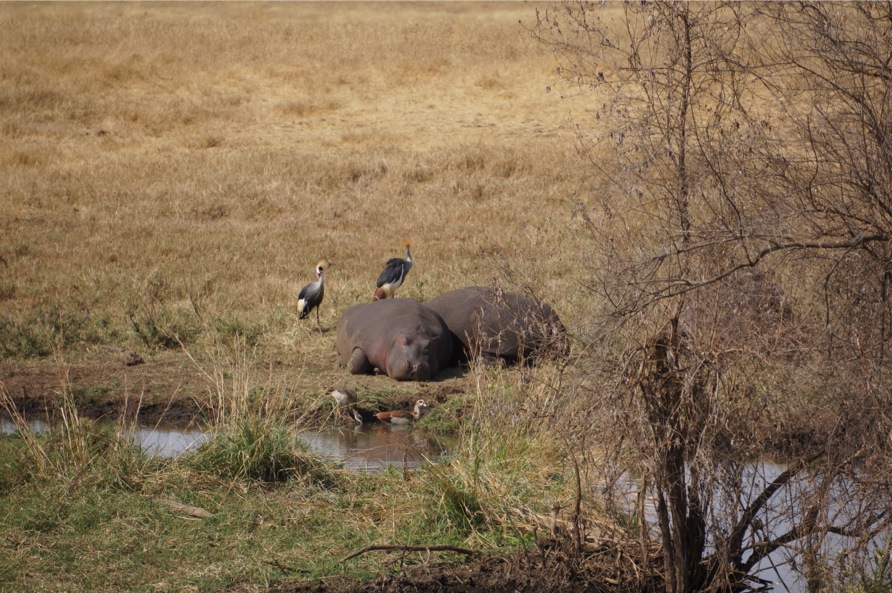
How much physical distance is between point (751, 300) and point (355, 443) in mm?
4089

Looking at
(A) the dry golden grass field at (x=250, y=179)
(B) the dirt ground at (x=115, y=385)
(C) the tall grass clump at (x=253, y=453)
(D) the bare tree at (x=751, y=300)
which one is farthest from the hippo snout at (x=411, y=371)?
(D) the bare tree at (x=751, y=300)

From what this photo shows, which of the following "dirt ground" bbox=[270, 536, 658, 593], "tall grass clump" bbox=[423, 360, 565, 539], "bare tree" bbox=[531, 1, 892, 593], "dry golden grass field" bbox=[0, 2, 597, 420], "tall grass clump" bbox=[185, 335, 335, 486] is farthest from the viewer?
"dry golden grass field" bbox=[0, 2, 597, 420]

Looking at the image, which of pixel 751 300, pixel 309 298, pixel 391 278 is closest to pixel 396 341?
pixel 309 298

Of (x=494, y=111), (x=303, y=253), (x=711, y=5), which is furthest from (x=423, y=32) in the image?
(x=711, y=5)

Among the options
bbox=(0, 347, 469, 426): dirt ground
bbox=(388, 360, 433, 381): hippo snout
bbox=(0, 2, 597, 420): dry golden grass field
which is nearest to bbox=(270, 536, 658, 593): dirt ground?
bbox=(0, 2, 597, 420): dry golden grass field

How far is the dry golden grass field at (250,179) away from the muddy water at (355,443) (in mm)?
394

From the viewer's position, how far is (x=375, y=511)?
257 inches

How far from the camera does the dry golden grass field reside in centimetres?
1102

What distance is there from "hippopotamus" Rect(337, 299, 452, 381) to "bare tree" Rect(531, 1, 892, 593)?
4.55 meters

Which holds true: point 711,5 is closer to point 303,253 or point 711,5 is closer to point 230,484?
point 230,484

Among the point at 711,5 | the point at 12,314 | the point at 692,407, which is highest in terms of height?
the point at 711,5

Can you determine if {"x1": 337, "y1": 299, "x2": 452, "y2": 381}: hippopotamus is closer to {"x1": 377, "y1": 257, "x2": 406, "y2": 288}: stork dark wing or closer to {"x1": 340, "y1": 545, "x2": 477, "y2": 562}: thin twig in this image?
{"x1": 377, "y1": 257, "x2": 406, "y2": 288}: stork dark wing

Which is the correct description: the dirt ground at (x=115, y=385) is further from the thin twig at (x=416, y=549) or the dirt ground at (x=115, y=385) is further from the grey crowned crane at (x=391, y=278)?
the thin twig at (x=416, y=549)

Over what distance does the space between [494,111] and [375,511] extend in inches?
774
